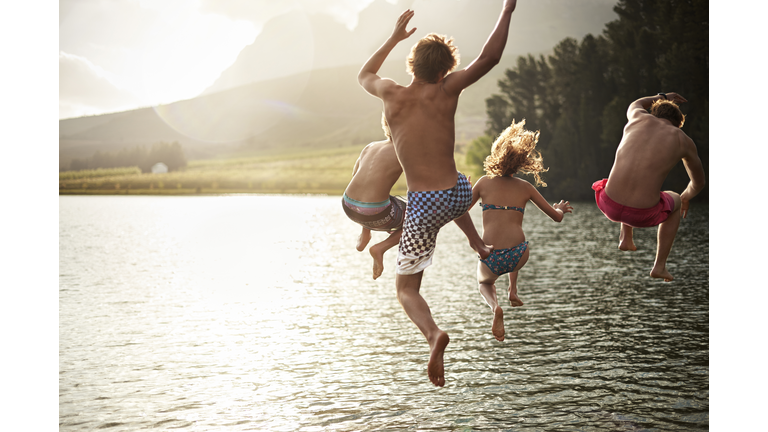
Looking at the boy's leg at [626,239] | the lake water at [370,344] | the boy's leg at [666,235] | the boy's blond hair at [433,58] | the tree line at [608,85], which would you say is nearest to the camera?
the boy's blond hair at [433,58]

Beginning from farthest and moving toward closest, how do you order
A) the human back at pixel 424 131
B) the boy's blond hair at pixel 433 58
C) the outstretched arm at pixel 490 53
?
the human back at pixel 424 131 → the boy's blond hair at pixel 433 58 → the outstretched arm at pixel 490 53

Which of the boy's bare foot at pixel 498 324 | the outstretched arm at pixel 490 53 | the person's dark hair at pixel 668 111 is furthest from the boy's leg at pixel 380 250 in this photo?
the person's dark hair at pixel 668 111

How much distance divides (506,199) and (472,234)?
52.0 inches

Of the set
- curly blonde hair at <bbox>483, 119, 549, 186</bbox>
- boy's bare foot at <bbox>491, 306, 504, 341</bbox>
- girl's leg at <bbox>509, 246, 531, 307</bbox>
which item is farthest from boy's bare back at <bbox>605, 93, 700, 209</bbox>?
boy's bare foot at <bbox>491, 306, 504, 341</bbox>

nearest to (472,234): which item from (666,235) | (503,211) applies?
(503,211)

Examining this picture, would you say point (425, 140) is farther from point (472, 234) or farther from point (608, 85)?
point (608, 85)

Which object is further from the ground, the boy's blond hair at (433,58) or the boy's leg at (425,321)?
the boy's blond hair at (433,58)

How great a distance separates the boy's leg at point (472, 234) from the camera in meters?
6.85

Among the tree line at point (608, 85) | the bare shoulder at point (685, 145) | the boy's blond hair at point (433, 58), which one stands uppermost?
the tree line at point (608, 85)

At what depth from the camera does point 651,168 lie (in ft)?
25.7

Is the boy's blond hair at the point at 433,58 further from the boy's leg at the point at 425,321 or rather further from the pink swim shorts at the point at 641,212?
the pink swim shorts at the point at 641,212

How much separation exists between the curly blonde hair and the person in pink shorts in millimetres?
977

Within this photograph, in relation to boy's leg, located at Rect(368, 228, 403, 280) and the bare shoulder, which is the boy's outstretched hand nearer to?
boy's leg, located at Rect(368, 228, 403, 280)
